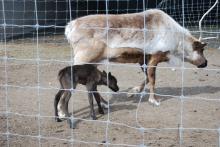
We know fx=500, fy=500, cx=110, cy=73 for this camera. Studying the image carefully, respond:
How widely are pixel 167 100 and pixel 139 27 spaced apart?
3.77 ft

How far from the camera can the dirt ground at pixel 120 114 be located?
541 centimetres

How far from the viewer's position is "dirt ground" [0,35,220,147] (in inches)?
213

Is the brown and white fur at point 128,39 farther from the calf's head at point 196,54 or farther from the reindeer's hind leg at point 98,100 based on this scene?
the reindeer's hind leg at point 98,100

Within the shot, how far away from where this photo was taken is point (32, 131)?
573cm

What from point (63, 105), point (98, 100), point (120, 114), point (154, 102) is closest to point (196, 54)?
point (154, 102)

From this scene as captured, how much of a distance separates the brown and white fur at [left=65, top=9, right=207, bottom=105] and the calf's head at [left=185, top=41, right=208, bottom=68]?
31 millimetres

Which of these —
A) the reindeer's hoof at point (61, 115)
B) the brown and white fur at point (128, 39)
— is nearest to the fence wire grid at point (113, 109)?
the reindeer's hoof at point (61, 115)

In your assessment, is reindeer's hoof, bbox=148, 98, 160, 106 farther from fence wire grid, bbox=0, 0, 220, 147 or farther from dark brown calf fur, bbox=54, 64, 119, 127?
dark brown calf fur, bbox=54, 64, 119, 127

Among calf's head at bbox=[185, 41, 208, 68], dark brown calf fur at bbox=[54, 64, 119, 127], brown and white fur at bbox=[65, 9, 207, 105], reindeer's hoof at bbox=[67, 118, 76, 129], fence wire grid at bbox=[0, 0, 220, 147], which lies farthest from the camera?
calf's head at bbox=[185, 41, 208, 68]

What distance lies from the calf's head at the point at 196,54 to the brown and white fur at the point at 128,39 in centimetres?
3

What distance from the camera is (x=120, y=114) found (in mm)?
6543

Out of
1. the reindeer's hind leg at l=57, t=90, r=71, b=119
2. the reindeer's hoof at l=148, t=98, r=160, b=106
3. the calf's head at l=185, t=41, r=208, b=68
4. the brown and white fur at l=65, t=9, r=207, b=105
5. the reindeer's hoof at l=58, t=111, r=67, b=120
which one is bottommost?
the reindeer's hoof at l=148, t=98, r=160, b=106

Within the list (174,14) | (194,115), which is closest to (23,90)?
(194,115)

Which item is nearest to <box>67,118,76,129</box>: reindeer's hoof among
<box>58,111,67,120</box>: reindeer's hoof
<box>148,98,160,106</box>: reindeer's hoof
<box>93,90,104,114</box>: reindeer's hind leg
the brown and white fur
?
<box>58,111,67,120</box>: reindeer's hoof
